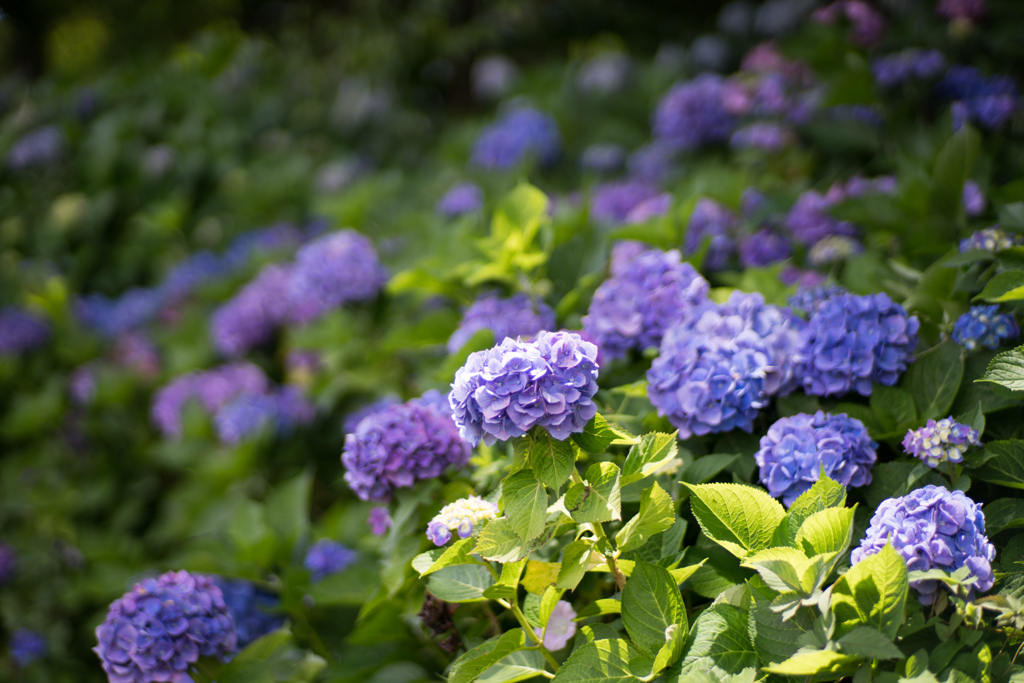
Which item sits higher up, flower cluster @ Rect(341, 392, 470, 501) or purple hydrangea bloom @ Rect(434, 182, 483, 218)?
flower cluster @ Rect(341, 392, 470, 501)

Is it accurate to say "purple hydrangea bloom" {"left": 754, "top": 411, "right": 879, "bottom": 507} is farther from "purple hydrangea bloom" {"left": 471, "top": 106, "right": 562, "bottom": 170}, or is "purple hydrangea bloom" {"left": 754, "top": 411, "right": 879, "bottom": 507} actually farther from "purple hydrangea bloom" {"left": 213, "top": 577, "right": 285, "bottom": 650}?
"purple hydrangea bloom" {"left": 471, "top": 106, "right": 562, "bottom": 170}

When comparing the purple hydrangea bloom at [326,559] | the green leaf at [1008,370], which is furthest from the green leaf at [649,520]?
the purple hydrangea bloom at [326,559]

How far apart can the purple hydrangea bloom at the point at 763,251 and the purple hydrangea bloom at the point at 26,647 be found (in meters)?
2.64

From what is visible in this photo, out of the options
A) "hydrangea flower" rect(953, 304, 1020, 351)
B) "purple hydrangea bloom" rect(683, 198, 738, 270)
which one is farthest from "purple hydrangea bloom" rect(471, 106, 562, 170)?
"hydrangea flower" rect(953, 304, 1020, 351)

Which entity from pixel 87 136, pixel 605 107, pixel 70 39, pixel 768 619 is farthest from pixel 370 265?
pixel 70 39

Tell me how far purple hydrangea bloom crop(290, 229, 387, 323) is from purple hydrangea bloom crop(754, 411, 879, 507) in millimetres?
1471

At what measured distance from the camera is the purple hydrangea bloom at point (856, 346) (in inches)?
49.7

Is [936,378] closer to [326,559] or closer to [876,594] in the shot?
[876,594]

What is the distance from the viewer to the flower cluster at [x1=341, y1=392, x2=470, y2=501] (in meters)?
1.24

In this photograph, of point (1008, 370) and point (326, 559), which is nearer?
point (1008, 370)

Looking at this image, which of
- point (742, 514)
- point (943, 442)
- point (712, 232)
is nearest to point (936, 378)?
point (943, 442)

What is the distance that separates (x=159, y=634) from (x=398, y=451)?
0.54m

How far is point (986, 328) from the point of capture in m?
1.25

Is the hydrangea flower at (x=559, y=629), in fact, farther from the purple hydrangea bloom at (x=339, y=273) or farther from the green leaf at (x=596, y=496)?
the purple hydrangea bloom at (x=339, y=273)
